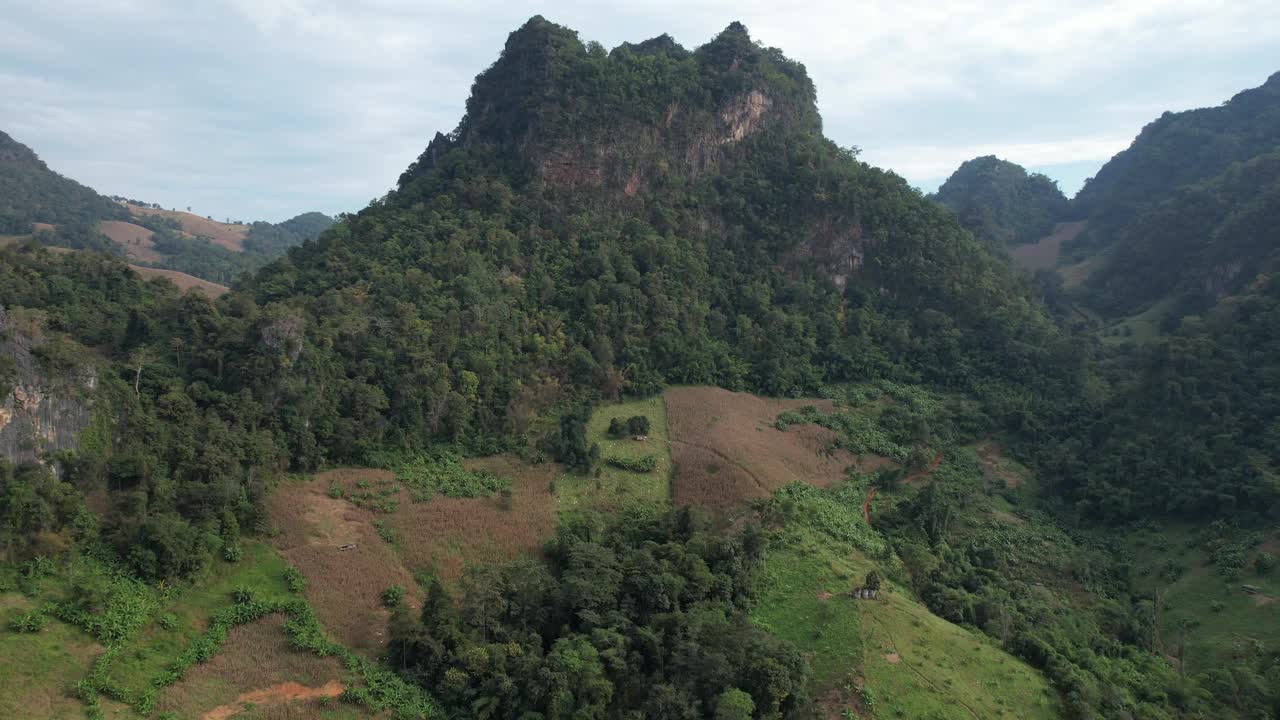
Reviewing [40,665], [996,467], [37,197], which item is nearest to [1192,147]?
[996,467]

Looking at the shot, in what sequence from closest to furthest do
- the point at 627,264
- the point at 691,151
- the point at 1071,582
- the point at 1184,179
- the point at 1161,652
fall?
the point at 1161,652, the point at 1071,582, the point at 627,264, the point at 691,151, the point at 1184,179

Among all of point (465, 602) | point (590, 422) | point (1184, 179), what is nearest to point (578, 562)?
point (465, 602)

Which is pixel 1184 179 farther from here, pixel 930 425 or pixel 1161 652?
pixel 1161 652


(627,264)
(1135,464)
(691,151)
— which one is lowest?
(1135,464)

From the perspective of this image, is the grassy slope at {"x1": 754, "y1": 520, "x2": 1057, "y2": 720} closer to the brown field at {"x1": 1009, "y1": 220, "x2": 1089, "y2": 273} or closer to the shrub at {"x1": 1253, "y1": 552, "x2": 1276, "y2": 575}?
the shrub at {"x1": 1253, "y1": 552, "x2": 1276, "y2": 575}

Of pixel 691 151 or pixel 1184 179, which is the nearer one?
pixel 691 151

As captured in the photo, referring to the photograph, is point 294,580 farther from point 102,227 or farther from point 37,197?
point 37,197
